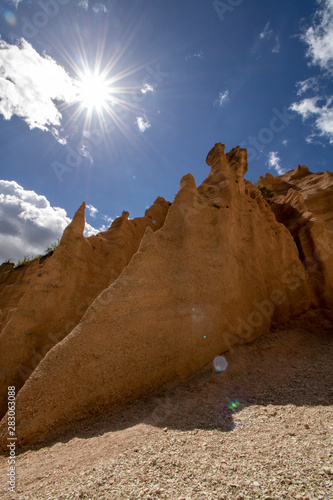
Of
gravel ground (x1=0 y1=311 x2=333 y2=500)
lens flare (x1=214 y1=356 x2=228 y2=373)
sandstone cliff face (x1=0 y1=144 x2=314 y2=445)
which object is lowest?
gravel ground (x1=0 y1=311 x2=333 y2=500)

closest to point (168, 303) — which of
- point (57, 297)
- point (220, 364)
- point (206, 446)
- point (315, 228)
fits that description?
point (220, 364)

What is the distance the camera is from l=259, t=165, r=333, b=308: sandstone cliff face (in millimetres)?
8430

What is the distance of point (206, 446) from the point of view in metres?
2.74

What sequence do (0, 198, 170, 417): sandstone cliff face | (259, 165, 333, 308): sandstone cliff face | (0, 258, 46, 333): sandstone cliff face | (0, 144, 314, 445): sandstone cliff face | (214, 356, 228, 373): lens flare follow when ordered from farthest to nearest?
(0, 258, 46, 333): sandstone cliff face → (259, 165, 333, 308): sandstone cliff face → (0, 198, 170, 417): sandstone cliff face → (214, 356, 228, 373): lens flare → (0, 144, 314, 445): sandstone cliff face

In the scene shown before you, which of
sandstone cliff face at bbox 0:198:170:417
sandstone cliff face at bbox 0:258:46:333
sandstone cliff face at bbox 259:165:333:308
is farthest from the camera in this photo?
sandstone cliff face at bbox 0:258:46:333

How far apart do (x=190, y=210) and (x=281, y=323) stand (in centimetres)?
449

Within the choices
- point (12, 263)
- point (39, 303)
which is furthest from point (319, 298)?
point (12, 263)

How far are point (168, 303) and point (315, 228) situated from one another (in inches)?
282

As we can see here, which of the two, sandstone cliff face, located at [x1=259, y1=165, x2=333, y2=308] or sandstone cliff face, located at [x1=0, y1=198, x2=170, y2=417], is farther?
sandstone cliff face, located at [x1=259, y1=165, x2=333, y2=308]

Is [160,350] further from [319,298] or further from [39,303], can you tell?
[319,298]

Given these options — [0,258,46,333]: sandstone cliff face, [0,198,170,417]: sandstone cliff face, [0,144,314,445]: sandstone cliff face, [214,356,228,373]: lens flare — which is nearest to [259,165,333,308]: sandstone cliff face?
[0,144,314,445]: sandstone cliff face

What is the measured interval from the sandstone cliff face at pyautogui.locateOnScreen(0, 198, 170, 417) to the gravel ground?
2.50 meters

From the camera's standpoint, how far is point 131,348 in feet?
14.6

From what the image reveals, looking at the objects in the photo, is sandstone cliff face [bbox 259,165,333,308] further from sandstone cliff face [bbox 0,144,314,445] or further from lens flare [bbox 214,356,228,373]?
lens flare [bbox 214,356,228,373]
